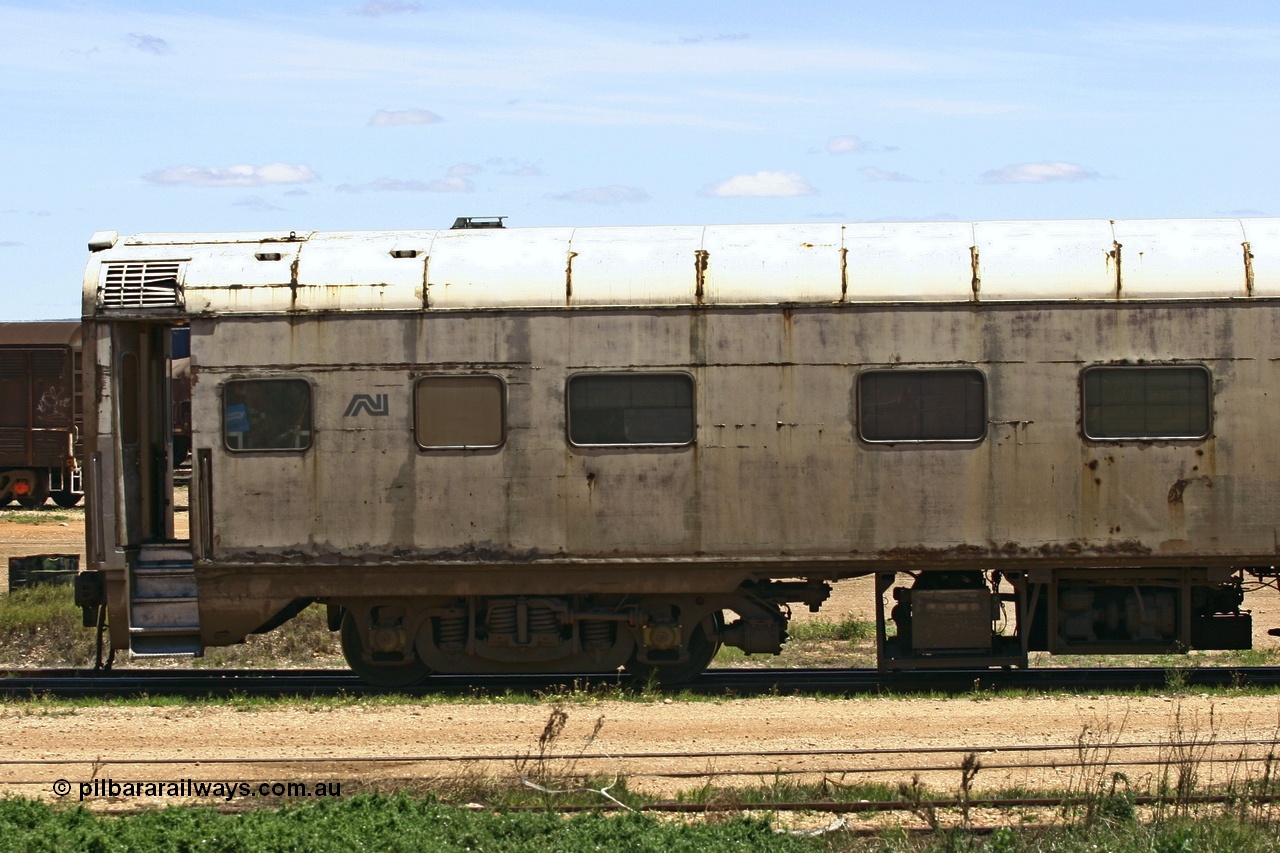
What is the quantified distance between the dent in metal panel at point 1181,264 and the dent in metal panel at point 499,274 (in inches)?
165

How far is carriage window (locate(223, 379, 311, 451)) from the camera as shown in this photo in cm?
1136

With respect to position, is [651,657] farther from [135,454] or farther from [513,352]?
[135,454]

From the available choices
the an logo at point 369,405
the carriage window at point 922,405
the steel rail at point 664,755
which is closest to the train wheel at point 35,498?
the an logo at point 369,405

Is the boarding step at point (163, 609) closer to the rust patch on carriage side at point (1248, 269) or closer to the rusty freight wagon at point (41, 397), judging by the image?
the rust patch on carriage side at point (1248, 269)

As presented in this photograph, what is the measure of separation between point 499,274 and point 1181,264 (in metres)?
5.13

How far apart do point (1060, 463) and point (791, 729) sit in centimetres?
285

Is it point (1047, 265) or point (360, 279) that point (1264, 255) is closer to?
point (1047, 265)

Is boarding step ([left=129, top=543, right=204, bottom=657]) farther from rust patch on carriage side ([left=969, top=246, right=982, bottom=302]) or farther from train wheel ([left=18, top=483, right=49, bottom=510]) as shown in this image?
train wheel ([left=18, top=483, right=49, bottom=510])

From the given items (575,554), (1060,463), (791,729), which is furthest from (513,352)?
(1060,463)

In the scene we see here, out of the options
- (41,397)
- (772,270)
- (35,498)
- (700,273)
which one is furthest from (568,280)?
(35,498)

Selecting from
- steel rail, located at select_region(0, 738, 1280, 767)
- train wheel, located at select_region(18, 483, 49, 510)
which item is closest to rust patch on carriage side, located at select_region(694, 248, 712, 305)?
steel rail, located at select_region(0, 738, 1280, 767)

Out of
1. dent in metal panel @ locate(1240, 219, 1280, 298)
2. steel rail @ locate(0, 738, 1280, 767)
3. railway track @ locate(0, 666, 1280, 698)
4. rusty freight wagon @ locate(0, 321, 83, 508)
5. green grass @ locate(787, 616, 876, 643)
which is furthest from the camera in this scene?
rusty freight wagon @ locate(0, 321, 83, 508)

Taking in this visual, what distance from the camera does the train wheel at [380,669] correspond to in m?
12.0

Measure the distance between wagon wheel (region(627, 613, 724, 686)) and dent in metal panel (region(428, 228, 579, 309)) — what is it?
2906 mm
